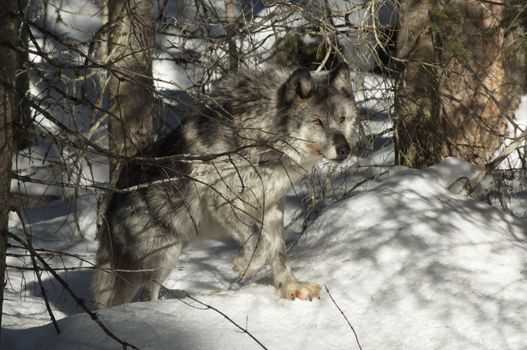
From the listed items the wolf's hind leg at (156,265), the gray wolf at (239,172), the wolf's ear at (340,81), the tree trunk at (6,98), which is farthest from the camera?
the wolf's hind leg at (156,265)

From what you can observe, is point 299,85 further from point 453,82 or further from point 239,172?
point 453,82

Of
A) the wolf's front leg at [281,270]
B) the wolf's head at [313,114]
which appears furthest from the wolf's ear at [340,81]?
the wolf's front leg at [281,270]

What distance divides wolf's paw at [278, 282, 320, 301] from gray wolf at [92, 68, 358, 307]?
0.08 meters

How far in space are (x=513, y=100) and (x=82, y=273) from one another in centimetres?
445

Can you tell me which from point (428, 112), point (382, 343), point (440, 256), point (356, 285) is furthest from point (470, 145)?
point (382, 343)

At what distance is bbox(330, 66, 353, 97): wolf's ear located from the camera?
17.3 ft

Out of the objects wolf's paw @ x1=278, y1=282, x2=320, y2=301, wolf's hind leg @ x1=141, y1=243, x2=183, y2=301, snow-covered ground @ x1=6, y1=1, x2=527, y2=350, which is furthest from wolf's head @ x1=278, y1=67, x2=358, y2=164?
wolf's hind leg @ x1=141, y1=243, x2=183, y2=301

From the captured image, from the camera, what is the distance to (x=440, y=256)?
15.2 feet

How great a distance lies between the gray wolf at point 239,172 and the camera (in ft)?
16.4

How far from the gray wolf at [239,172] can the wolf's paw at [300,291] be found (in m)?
0.08

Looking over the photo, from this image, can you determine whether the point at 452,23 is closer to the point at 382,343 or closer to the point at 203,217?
the point at 203,217

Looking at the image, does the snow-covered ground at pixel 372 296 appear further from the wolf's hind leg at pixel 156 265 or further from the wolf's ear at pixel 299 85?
the wolf's ear at pixel 299 85

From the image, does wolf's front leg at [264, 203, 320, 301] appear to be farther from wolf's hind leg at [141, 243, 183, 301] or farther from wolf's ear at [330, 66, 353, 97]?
wolf's ear at [330, 66, 353, 97]

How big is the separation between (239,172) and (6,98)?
1.84 metres
